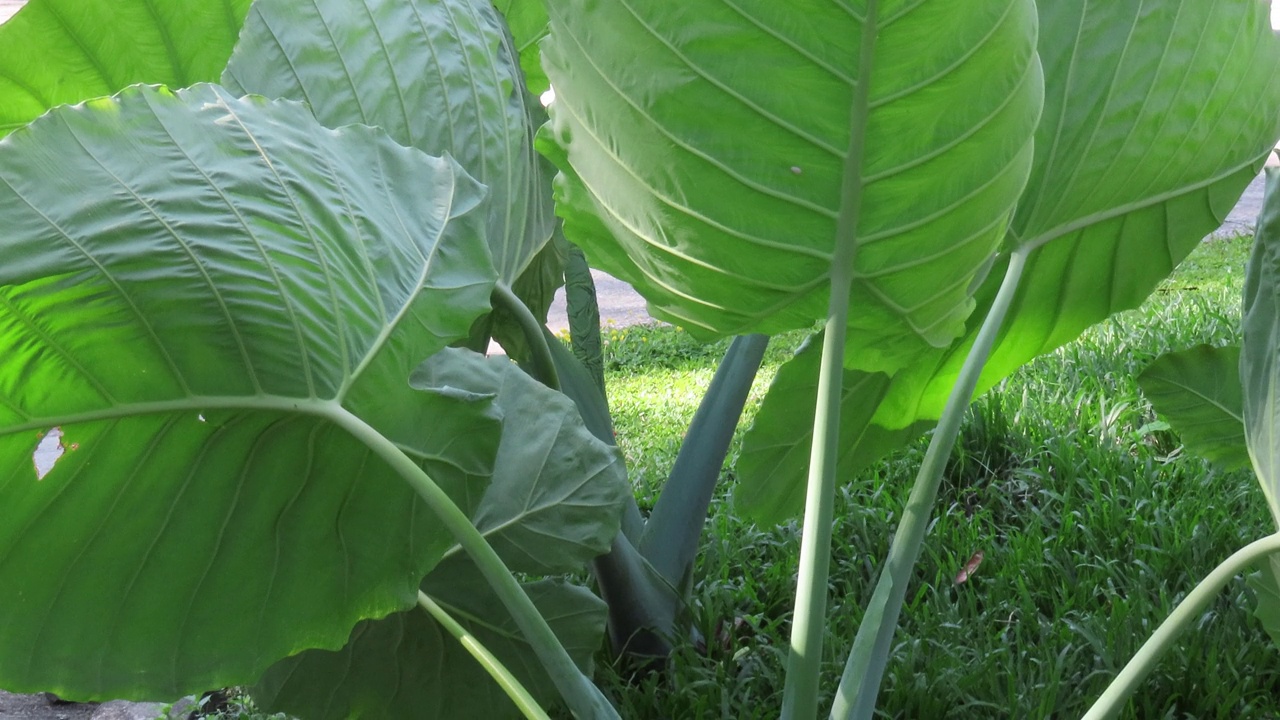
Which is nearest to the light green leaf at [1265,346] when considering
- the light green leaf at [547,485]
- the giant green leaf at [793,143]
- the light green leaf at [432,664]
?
the giant green leaf at [793,143]

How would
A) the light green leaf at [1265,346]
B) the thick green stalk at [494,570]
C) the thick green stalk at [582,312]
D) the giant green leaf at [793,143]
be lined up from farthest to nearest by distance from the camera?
the thick green stalk at [582,312] < the light green leaf at [1265,346] < the thick green stalk at [494,570] < the giant green leaf at [793,143]

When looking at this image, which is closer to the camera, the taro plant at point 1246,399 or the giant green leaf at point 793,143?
the giant green leaf at point 793,143

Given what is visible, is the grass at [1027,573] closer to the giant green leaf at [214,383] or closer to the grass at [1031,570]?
the grass at [1031,570]

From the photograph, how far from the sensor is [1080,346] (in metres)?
2.74

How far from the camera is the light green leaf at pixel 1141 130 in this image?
0.99m

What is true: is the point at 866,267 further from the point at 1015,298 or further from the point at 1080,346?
the point at 1080,346

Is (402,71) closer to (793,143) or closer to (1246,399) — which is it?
(793,143)

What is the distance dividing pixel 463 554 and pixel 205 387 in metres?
0.46


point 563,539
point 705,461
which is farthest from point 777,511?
point 563,539

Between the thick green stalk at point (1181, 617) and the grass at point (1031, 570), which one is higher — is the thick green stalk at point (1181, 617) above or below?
above

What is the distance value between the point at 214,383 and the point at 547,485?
434 millimetres

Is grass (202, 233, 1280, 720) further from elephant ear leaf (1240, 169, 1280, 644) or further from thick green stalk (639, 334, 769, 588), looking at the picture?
elephant ear leaf (1240, 169, 1280, 644)

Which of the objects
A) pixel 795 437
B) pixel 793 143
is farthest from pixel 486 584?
pixel 793 143

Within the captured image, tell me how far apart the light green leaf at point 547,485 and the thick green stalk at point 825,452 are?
0.28 m
